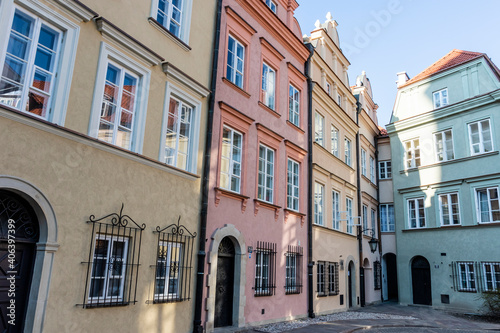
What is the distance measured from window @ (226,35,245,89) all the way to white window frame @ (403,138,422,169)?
570 inches

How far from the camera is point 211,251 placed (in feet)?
35.1

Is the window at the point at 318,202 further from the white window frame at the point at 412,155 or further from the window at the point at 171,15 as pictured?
the window at the point at 171,15

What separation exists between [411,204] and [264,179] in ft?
43.3

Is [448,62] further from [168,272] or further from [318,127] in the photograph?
[168,272]

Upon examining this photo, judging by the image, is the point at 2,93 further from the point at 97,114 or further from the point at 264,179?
the point at 264,179

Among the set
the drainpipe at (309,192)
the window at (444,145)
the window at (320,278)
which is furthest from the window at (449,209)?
the drainpipe at (309,192)

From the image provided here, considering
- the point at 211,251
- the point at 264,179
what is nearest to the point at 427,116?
the point at 264,179

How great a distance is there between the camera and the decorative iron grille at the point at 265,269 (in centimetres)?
1263

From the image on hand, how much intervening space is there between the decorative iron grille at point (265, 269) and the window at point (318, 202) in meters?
4.02

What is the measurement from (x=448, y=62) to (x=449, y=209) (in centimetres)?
866

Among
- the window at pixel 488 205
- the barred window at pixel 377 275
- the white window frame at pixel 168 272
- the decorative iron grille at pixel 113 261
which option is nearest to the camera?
the decorative iron grille at pixel 113 261

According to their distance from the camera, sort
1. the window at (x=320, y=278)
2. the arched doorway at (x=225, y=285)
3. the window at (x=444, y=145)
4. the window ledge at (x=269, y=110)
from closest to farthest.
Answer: the arched doorway at (x=225, y=285) < the window ledge at (x=269, y=110) < the window at (x=320, y=278) < the window at (x=444, y=145)

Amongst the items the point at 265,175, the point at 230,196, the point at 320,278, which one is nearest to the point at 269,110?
the point at 265,175

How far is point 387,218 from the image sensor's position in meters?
24.8
